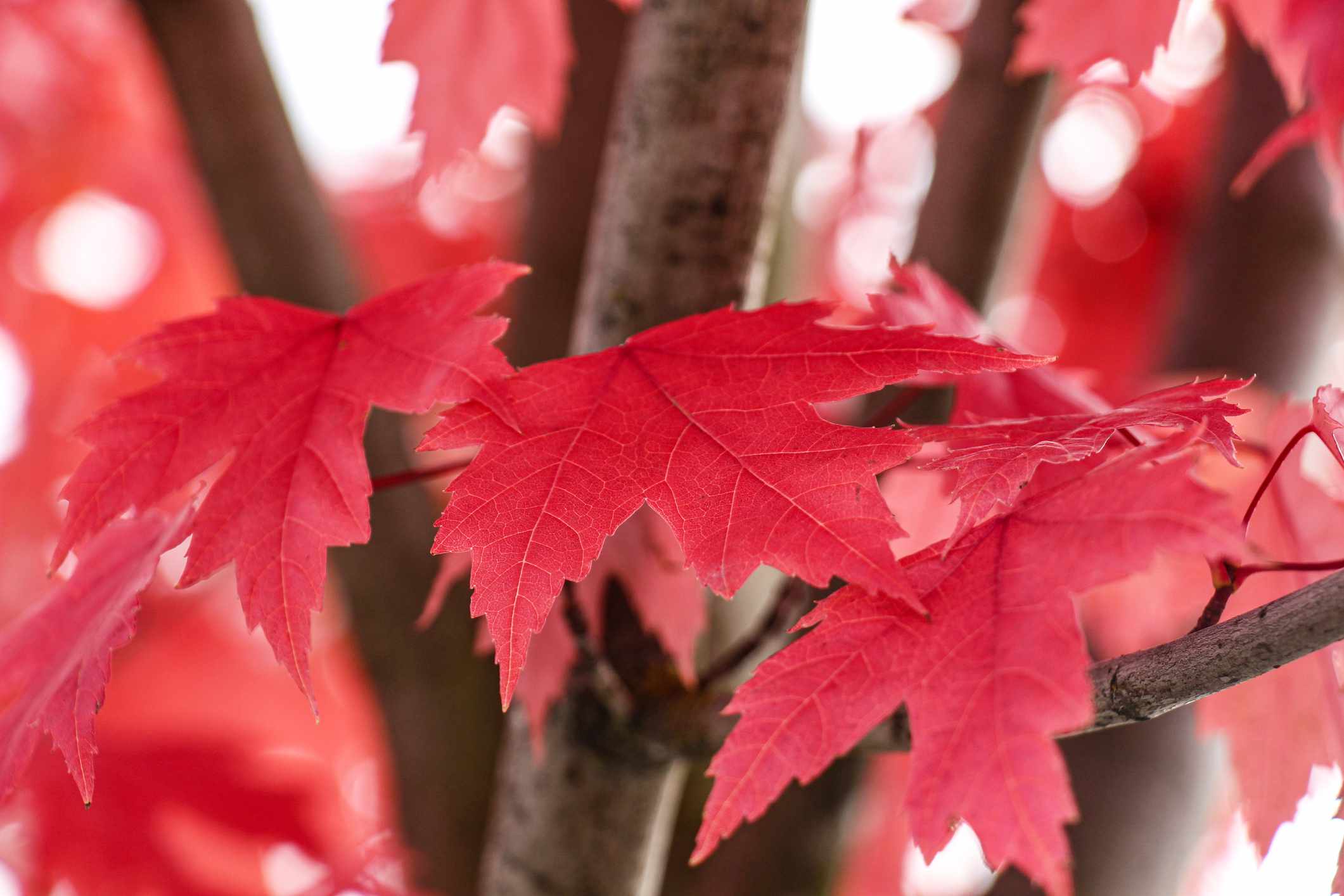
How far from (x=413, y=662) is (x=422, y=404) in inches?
27.1

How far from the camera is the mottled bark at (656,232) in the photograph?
59cm

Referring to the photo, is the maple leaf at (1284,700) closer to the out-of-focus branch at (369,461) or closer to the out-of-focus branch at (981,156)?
the out-of-focus branch at (981,156)

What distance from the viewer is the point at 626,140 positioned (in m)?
0.63

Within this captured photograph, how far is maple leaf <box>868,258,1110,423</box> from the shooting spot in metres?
0.53

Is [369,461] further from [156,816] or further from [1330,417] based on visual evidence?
[1330,417]

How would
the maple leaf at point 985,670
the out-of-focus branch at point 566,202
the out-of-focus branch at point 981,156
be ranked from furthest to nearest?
the out-of-focus branch at point 566,202
the out-of-focus branch at point 981,156
the maple leaf at point 985,670

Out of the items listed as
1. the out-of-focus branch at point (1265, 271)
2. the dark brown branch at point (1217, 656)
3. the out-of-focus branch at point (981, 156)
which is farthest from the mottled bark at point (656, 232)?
the out-of-focus branch at point (1265, 271)

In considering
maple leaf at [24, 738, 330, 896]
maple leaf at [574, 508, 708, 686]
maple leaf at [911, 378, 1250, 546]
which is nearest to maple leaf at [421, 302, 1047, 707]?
maple leaf at [911, 378, 1250, 546]

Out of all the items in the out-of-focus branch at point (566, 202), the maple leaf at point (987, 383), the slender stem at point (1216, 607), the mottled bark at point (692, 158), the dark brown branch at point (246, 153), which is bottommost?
the slender stem at point (1216, 607)

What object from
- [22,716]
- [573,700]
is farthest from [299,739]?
[22,716]

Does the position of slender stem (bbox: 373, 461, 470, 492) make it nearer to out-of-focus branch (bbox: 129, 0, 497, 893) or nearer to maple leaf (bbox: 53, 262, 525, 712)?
maple leaf (bbox: 53, 262, 525, 712)

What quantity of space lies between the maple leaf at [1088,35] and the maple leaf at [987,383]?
231mm

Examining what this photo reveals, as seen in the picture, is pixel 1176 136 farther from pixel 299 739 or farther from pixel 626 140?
pixel 299 739

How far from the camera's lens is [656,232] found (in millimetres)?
619
